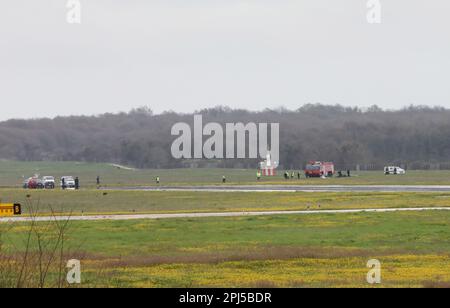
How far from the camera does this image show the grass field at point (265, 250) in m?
27.0

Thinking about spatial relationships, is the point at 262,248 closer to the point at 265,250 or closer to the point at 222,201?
the point at 265,250

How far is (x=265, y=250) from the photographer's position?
36.0 metres

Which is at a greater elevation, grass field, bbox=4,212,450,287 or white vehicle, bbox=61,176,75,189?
white vehicle, bbox=61,176,75,189

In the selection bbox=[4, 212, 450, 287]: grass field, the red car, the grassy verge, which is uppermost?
the red car

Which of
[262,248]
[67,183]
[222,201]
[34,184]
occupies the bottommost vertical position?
[262,248]

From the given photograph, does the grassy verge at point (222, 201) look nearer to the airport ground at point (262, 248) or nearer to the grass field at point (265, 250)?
the airport ground at point (262, 248)

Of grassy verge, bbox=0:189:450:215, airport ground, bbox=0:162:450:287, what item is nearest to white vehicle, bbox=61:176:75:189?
grassy verge, bbox=0:189:450:215

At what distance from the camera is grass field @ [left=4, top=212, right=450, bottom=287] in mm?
27031

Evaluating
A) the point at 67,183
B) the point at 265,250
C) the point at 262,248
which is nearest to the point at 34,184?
the point at 67,183

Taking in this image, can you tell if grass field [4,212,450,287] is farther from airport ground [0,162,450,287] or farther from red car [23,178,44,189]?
red car [23,178,44,189]
